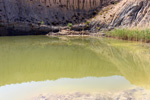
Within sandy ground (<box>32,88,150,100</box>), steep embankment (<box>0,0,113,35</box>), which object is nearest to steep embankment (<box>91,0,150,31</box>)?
steep embankment (<box>0,0,113,35</box>)

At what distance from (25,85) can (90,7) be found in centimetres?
3863

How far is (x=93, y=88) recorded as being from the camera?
22.8ft

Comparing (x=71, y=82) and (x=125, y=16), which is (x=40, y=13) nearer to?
(x=125, y=16)

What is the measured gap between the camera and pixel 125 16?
34.1 meters

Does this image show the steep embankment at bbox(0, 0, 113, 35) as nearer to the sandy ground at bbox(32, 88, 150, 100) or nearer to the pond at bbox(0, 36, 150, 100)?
the pond at bbox(0, 36, 150, 100)

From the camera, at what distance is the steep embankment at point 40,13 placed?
3350cm

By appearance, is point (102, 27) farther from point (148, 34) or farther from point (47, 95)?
point (47, 95)

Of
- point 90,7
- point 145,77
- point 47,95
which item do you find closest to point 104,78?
point 145,77

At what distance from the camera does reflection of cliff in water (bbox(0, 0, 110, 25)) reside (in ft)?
113

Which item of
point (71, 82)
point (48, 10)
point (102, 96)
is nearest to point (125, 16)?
point (48, 10)

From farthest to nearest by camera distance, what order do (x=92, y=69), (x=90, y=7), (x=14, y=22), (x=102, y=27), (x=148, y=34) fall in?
(x=90, y=7) → (x=102, y=27) → (x=14, y=22) → (x=148, y=34) → (x=92, y=69)

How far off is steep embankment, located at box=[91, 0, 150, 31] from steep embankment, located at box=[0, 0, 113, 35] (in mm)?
4148

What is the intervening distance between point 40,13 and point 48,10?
2.09 m

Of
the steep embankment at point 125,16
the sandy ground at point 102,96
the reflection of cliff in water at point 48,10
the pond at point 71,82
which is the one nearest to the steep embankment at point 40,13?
the reflection of cliff in water at point 48,10
